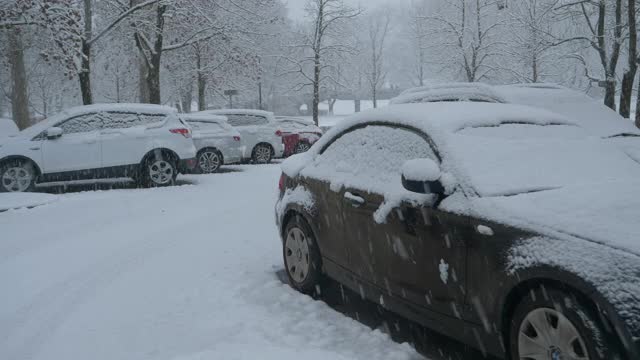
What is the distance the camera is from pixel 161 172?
40.1ft

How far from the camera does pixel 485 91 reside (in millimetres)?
9156

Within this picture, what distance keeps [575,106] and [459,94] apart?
186 centimetres

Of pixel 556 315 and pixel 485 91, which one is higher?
pixel 485 91

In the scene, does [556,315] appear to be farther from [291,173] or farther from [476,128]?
[291,173]

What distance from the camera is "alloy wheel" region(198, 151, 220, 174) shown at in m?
A: 15.2

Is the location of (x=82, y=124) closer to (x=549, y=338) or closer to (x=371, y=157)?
(x=371, y=157)

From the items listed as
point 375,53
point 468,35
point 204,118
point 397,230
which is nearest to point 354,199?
point 397,230

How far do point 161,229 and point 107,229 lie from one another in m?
0.76

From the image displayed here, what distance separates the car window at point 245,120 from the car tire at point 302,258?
12.9 metres

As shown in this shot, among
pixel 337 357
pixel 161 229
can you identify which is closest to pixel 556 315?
pixel 337 357

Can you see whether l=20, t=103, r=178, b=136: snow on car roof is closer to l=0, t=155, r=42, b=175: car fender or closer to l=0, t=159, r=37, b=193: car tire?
l=0, t=155, r=42, b=175: car fender

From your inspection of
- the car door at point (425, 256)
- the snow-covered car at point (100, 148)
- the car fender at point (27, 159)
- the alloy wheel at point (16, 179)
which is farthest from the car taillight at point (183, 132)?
the car door at point (425, 256)

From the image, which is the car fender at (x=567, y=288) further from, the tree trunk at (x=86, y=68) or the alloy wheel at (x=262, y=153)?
the tree trunk at (x=86, y=68)

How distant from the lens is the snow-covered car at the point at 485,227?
2771 mm
